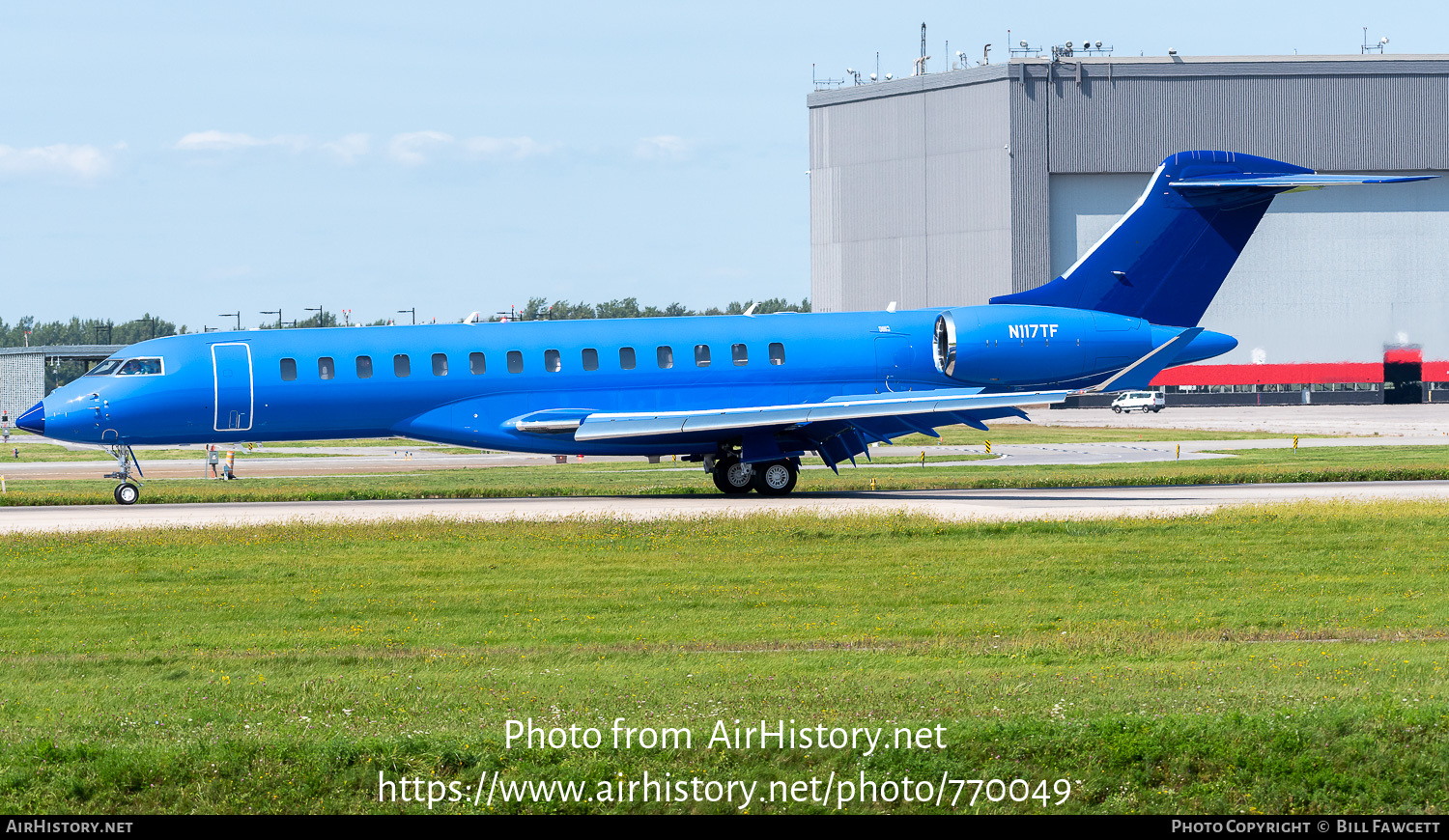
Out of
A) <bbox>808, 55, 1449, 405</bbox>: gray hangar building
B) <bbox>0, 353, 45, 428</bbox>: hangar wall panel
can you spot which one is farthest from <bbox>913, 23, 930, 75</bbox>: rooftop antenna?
<bbox>0, 353, 45, 428</bbox>: hangar wall panel

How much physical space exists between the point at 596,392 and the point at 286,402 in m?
6.63

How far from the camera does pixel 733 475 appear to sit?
30.8 metres

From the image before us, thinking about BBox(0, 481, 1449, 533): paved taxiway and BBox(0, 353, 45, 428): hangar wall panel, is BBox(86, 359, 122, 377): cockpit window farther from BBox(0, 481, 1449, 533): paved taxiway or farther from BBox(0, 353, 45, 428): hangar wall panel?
BBox(0, 353, 45, 428): hangar wall panel

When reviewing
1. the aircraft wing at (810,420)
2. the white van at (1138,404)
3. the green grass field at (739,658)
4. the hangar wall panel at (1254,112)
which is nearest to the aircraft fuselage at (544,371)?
the aircraft wing at (810,420)

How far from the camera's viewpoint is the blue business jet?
97.5 ft

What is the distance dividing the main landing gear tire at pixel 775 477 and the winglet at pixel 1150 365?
6.91 m

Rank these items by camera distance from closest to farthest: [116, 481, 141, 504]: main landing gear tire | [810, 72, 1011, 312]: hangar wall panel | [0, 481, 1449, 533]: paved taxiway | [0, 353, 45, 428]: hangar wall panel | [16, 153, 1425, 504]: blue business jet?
[0, 481, 1449, 533]: paved taxiway
[16, 153, 1425, 504]: blue business jet
[116, 481, 141, 504]: main landing gear tire
[0, 353, 45, 428]: hangar wall panel
[810, 72, 1011, 312]: hangar wall panel

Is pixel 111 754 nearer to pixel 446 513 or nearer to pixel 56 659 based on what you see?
pixel 56 659

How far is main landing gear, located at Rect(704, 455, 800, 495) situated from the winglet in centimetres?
697

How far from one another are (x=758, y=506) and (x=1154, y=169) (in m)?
85.7

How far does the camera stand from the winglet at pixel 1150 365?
3181 centimetres

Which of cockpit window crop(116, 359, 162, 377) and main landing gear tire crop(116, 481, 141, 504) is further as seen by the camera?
main landing gear tire crop(116, 481, 141, 504)

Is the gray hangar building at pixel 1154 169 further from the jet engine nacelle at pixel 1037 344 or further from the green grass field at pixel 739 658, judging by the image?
the green grass field at pixel 739 658

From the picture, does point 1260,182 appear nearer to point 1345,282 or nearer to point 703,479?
point 703,479
